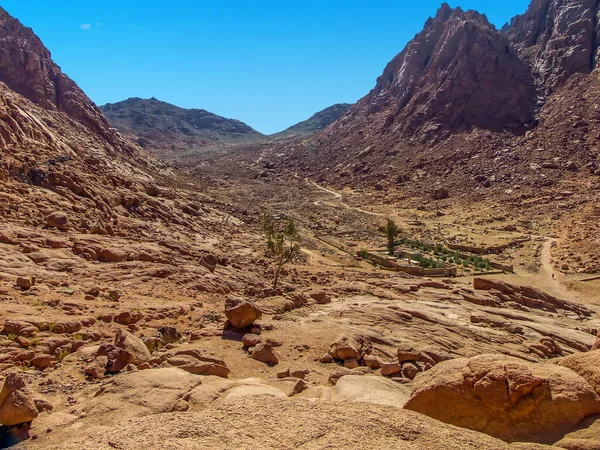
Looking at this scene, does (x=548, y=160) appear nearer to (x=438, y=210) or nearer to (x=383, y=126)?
(x=438, y=210)

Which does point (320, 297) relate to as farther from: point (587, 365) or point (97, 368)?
point (587, 365)

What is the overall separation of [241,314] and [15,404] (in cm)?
682

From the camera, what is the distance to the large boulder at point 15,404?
6.03 meters

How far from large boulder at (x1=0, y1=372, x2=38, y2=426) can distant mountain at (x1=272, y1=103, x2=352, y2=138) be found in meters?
150

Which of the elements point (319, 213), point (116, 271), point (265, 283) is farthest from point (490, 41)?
point (116, 271)

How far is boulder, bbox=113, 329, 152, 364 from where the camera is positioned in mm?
9000

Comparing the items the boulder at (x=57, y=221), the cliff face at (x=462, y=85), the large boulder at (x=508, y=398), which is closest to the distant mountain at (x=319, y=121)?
the cliff face at (x=462, y=85)

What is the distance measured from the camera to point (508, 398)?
564 centimetres

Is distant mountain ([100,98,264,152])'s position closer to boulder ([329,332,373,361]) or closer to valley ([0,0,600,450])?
valley ([0,0,600,450])

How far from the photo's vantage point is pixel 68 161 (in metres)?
23.8

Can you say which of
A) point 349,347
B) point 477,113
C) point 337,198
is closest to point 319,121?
point 477,113

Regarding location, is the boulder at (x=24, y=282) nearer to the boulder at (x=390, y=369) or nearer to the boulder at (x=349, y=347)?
the boulder at (x=349, y=347)

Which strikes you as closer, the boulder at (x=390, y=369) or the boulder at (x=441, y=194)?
the boulder at (x=390, y=369)

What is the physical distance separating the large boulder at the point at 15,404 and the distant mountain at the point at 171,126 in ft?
362
